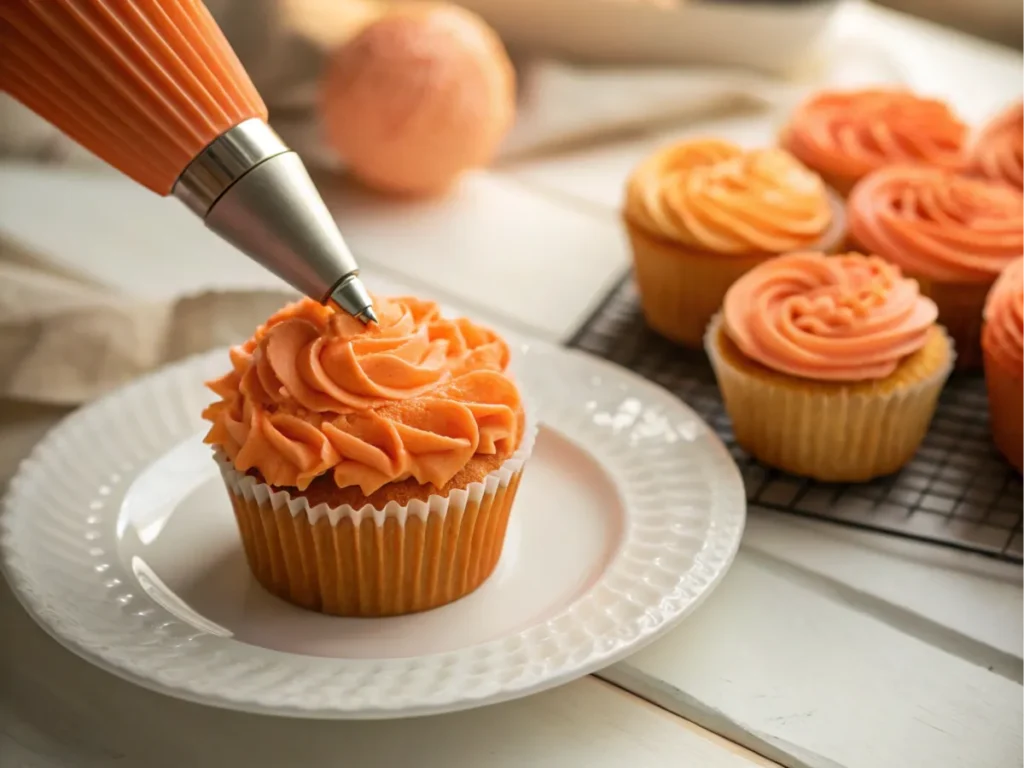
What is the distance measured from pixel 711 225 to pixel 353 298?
0.64 meters

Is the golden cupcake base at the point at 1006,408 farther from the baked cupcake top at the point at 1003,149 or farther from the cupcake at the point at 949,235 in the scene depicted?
the baked cupcake top at the point at 1003,149

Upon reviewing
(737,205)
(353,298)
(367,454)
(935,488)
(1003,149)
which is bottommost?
(935,488)

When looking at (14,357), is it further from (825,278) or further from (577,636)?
(825,278)

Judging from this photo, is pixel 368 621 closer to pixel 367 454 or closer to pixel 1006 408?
pixel 367 454

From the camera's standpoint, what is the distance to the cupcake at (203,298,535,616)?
3.64ft

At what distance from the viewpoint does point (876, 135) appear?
1.83 metres

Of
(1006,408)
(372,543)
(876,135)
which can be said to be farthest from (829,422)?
(876,135)

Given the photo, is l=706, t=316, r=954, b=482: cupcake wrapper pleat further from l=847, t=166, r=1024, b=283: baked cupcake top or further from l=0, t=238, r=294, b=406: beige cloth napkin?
l=0, t=238, r=294, b=406: beige cloth napkin

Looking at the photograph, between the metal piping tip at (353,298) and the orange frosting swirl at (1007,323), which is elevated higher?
the metal piping tip at (353,298)

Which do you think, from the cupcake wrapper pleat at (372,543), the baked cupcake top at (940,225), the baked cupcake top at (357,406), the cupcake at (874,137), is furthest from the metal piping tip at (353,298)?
the cupcake at (874,137)

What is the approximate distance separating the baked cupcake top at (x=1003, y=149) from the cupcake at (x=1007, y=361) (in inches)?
13.2

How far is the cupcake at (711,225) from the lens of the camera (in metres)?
1.58

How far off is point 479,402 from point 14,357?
70 centimetres

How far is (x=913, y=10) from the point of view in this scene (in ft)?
8.79
